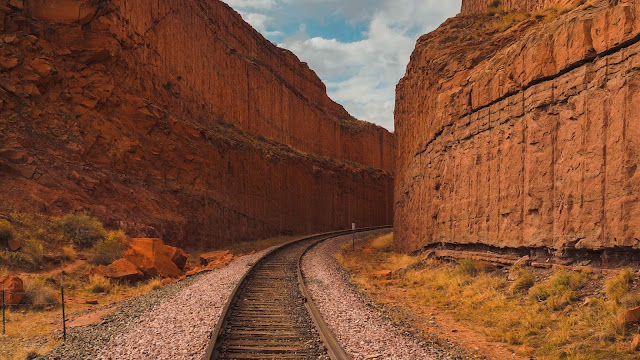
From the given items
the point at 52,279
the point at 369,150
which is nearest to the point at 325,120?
the point at 369,150

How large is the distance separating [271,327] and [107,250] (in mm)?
10916

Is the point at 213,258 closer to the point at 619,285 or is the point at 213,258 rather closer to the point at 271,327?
the point at 271,327

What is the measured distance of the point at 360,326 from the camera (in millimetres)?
8148

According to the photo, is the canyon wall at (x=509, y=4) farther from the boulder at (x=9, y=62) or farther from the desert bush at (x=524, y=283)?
the boulder at (x=9, y=62)

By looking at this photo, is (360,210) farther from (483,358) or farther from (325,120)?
(483,358)

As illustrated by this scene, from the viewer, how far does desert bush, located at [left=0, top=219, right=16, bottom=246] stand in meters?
13.7

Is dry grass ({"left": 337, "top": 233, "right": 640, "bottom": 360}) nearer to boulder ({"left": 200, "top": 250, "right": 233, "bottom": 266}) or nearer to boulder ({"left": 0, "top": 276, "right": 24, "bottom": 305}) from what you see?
boulder ({"left": 0, "top": 276, "right": 24, "bottom": 305})

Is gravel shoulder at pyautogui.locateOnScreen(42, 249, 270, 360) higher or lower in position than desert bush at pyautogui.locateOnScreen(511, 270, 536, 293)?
lower

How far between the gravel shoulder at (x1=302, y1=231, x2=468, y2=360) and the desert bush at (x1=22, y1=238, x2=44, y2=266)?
8800 millimetres

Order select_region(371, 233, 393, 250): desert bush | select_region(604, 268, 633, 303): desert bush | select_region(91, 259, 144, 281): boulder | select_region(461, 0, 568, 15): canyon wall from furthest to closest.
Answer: select_region(371, 233, 393, 250): desert bush
select_region(461, 0, 568, 15): canyon wall
select_region(91, 259, 144, 281): boulder
select_region(604, 268, 633, 303): desert bush

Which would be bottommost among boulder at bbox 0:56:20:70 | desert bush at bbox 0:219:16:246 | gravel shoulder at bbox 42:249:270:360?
gravel shoulder at bbox 42:249:270:360

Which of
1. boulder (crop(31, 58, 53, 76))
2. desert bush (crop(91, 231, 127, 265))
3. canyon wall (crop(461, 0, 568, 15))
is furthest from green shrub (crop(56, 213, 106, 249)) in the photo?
canyon wall (crop(461, 0, 568, 15))

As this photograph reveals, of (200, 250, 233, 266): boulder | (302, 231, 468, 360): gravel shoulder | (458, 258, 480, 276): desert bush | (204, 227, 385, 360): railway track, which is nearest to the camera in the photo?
(204, 227, 385, 360): railway track

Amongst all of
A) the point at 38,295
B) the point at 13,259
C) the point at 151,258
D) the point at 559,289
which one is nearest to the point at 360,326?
the point at 559,289
